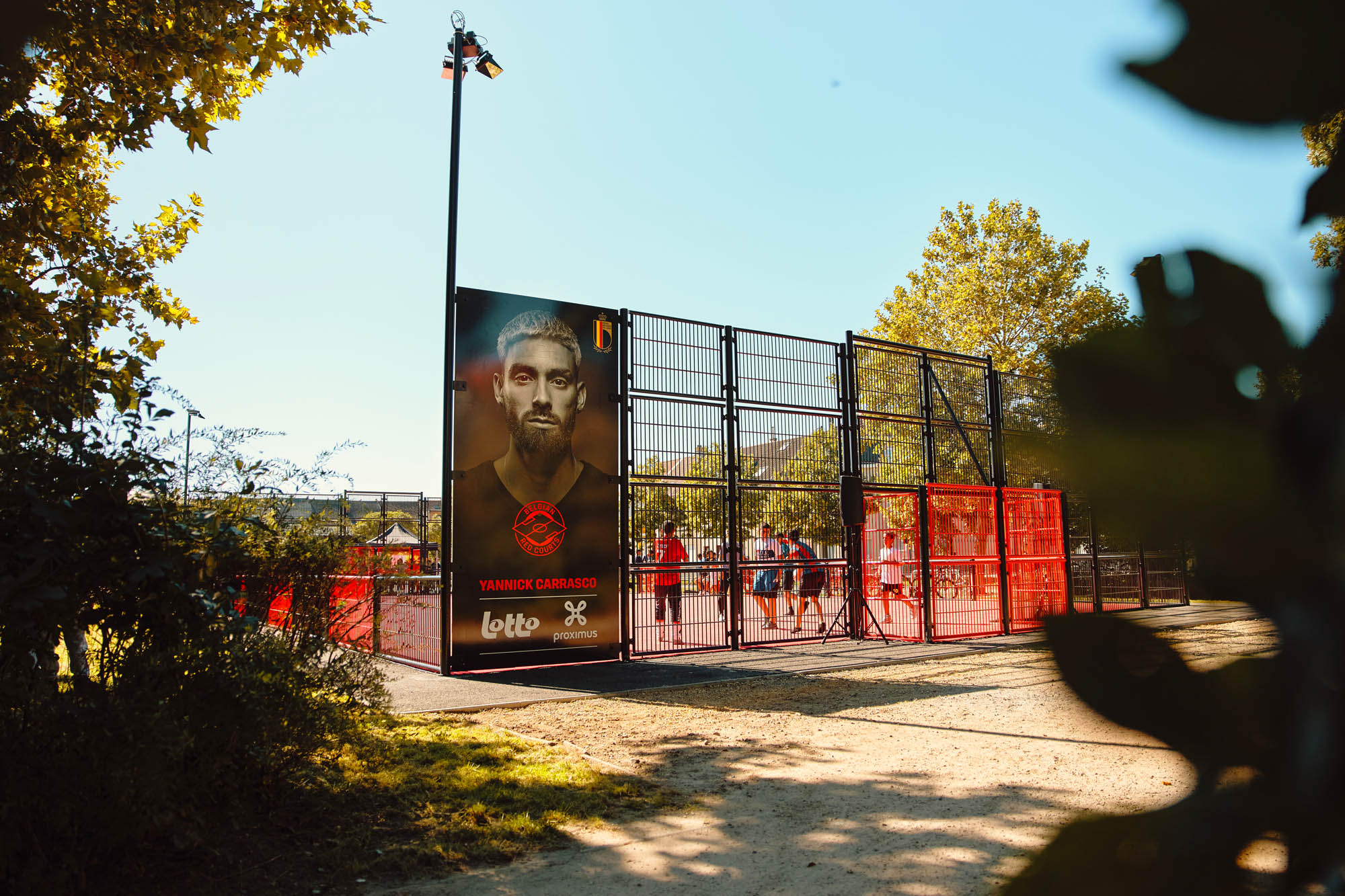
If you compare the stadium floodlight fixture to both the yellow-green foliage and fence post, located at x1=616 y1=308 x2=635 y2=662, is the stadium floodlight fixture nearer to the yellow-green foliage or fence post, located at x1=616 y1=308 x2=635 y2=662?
fence post, located at x1=616 y1=308 x2=635 y2=662

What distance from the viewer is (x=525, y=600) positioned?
9.95m

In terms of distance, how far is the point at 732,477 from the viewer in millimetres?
11883

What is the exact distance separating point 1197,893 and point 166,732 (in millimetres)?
4038

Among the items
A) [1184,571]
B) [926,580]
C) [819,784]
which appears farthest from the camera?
[926,580]

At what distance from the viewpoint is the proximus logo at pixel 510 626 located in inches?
381

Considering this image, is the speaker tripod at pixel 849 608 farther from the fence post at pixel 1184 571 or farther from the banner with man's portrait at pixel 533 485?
the fence post at pixel 1184 571

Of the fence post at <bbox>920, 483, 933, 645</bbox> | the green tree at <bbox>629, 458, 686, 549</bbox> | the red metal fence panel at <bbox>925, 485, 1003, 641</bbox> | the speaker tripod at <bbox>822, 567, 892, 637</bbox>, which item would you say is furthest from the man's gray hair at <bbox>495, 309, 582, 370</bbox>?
the red metal fence panel at <bbox>925, 485, 1003, 641</bbox>

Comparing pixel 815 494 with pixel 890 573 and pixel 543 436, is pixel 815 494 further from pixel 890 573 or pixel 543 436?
pixel 543 436

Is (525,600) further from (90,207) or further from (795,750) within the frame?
(90,207)

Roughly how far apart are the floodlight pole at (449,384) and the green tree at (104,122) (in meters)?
2.55

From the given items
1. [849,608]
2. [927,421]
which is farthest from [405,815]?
[927,421]

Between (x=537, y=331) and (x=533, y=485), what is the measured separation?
6.10ft

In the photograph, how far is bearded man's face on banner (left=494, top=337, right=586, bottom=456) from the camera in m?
10.1

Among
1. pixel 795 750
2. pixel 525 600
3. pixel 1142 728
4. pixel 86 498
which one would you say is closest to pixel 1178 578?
pixel 1142 728
